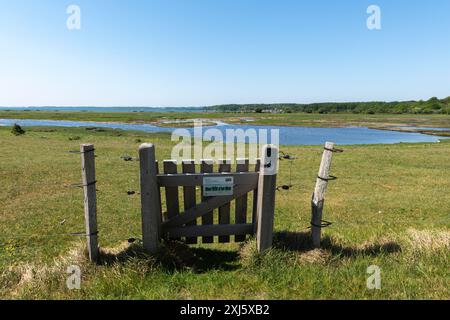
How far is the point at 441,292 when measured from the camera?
4355 mm

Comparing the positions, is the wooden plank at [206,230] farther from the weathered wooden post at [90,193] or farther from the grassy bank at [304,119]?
the grassy bank at [304,119]

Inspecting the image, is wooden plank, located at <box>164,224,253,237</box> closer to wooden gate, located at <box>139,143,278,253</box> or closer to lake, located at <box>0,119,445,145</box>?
wooden gate, located at <box>139,143,278,253</box>

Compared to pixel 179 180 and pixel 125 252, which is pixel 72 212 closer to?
pixel 125 252

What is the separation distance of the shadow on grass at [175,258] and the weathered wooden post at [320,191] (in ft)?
4.91

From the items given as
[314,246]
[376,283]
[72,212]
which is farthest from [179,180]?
[72,212]

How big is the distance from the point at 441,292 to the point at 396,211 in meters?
6.64

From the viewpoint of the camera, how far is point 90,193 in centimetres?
527

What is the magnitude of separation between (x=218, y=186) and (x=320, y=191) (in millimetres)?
1843

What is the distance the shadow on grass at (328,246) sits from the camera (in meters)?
5.73

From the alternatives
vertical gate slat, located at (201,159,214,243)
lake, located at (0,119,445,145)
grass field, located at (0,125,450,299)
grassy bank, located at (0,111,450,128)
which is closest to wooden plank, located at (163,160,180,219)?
vertical gate slat, located at (201,159,214,243)

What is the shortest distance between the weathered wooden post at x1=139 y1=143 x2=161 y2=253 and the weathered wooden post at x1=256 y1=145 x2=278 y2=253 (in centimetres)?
174

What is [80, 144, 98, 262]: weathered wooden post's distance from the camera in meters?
5.10

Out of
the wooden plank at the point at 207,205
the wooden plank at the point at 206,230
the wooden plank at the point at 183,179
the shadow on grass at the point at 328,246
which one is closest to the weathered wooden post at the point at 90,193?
the wooden plank at the point at 183,179

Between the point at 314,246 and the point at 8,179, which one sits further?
the point at 8,179
